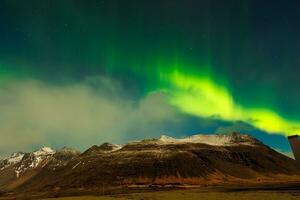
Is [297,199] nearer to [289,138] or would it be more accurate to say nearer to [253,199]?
[253,199]

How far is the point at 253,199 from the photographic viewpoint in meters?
74.7

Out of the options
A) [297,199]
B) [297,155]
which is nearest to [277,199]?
[297,199]

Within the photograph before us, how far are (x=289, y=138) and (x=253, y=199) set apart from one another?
44050mm

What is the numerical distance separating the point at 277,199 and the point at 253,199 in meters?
5.89

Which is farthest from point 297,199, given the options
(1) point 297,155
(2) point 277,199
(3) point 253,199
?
(1) point 297,155

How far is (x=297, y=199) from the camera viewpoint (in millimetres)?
65688

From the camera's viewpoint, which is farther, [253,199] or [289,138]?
[253,199]

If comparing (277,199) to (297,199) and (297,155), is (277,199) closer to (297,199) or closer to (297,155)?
(297,199)

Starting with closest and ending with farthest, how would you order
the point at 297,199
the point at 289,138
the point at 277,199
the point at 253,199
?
1. the point at 289,138
2. the point at 297,199
3. the point at 277,199
4. the point at 253,199

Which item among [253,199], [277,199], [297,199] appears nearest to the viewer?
[297,199]

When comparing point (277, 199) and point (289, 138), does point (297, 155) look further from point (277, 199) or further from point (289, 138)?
point (277, 199)

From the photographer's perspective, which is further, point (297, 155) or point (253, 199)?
point (253, 199)

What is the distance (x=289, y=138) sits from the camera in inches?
1377

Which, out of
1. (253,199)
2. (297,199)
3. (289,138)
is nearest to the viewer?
(289,138)
